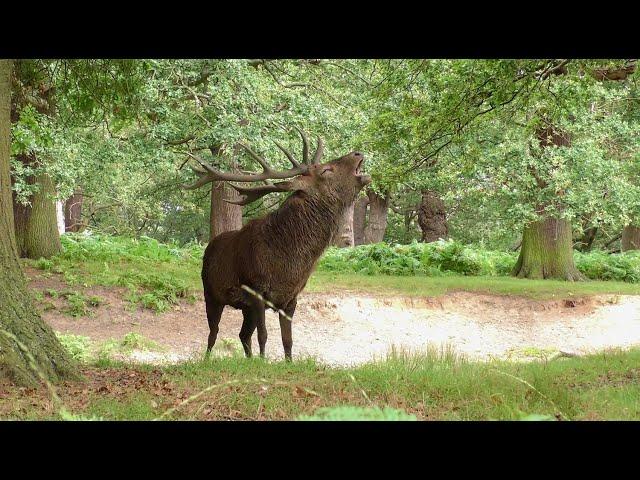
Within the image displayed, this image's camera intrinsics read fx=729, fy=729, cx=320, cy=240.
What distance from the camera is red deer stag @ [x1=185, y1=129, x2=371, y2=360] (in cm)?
902

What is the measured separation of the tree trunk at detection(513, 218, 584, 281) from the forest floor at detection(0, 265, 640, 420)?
241 cm

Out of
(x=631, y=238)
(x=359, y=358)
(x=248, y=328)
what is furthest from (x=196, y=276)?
(x=631, y=238)

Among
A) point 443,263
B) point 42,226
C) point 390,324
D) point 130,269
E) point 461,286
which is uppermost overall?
point 42,226

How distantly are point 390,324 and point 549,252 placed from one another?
6.98 metres

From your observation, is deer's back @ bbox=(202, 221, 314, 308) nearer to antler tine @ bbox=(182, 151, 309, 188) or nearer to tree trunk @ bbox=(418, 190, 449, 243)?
antler tine @ bbox=(182, 151, 309, 188)

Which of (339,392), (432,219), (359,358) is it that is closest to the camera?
(339,392)

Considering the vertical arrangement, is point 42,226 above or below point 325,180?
below

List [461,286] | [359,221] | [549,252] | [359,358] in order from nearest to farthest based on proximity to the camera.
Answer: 1. [359,358]
2. [461,286]
3. [549,252]
4. [359,221]

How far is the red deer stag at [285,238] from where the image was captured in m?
9.02

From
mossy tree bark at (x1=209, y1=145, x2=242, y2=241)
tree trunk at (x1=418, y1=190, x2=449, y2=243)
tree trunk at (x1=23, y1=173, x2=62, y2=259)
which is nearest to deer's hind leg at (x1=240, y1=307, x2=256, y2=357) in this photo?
tree trunk at (x1=23, y1=173, x2=62, y2=259)

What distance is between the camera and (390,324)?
1583cm

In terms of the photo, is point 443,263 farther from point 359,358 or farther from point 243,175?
point 243,175
